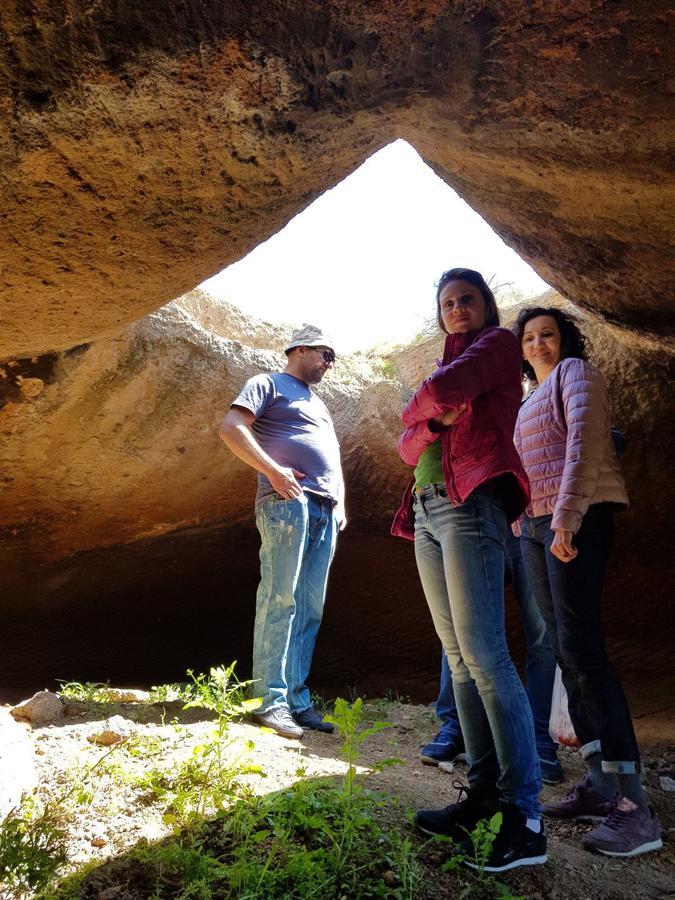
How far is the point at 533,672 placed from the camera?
134 inches

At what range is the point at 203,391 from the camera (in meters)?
4.81

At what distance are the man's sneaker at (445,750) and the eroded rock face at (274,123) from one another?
223 centimetres

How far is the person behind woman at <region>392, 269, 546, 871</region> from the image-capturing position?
2.09 meters

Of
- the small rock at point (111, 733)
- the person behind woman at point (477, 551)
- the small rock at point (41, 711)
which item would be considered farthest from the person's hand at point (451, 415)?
the small rock at point (41, 711)

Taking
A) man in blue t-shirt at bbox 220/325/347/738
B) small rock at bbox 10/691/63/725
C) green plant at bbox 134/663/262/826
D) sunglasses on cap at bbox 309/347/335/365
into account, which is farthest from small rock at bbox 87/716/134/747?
sunglasses on cap at bbox 309/347/335/365

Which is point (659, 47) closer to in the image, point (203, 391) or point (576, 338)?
point (576, 338)

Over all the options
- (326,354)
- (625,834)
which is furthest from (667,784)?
(326,354)

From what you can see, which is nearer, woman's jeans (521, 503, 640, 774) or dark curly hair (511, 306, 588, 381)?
woman's jeans (521, 503, 640, 774)

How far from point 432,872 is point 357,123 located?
94.4 inches

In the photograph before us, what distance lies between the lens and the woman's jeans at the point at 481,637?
6.86ft

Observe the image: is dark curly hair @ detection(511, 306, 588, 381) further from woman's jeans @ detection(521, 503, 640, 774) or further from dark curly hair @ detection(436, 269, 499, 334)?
woman's jeans @ detection(521, 503, 640, 774)

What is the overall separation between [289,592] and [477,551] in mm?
1366

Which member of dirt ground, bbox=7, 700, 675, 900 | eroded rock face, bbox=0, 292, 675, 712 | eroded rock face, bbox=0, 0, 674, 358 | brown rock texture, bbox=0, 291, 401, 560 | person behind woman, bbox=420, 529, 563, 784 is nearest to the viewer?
dirt ground, bbox=7, 700, 675, 900

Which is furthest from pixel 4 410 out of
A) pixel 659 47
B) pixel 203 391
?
pixel 659 47
